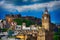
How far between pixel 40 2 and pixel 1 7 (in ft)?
2.43

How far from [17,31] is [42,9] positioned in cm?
62

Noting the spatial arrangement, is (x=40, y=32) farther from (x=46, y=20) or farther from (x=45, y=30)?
(x=46, y=20)

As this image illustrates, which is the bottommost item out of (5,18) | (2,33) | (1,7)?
(2,33)

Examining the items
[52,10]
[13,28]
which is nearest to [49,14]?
[52,10]

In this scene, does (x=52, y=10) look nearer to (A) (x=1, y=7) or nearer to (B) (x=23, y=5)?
(B) (x=23, y=5)

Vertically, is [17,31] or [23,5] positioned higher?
[23,5]

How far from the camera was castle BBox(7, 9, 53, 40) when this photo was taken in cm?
319

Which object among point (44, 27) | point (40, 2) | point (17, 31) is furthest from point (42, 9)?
point (17, 31)

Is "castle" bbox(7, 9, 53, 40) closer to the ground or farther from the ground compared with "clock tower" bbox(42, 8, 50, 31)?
closer to the ground

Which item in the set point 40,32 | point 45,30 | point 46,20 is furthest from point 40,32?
point 46,20

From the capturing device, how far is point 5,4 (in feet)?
11.0

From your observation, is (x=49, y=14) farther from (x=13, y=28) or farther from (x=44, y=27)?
(x=13, y=28)

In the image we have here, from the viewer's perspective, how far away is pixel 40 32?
10.6ft

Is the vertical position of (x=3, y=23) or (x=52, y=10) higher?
(x=52, y=10)
